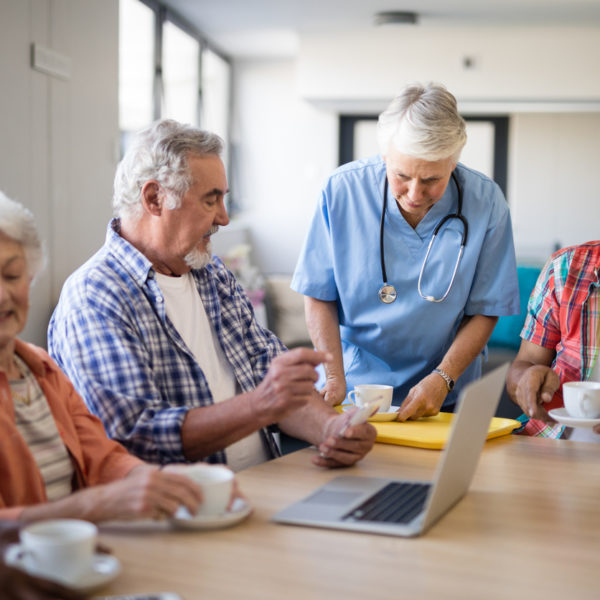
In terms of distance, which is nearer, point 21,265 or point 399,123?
point 21,265

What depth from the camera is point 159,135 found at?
170 cm

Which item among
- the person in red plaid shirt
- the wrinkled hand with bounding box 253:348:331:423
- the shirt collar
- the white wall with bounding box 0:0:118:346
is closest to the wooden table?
the wrinkled hand with bounding box 253:348:331:423

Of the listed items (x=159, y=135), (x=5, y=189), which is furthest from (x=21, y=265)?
(x=5, y=189)

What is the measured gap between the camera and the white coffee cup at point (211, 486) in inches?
43.5

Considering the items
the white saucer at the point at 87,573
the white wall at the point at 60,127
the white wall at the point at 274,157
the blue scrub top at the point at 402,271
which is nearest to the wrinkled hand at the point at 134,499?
the white saucer at the point at 87,573

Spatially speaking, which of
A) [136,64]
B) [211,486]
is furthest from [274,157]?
[211,486]

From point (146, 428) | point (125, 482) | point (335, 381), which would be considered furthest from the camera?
point (335, 381)

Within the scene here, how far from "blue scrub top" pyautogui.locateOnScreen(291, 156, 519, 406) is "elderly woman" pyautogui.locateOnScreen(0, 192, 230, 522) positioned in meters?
0.90

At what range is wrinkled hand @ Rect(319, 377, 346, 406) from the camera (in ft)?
6.39

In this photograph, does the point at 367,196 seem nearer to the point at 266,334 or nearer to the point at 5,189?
the point at 266,334

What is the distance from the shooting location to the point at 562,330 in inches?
79.5

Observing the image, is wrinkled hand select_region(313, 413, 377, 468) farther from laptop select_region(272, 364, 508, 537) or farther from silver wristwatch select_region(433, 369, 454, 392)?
silver wristwatch select_region(433, 369, 454, 392)

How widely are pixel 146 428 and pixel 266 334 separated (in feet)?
2.03

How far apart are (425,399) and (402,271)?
0.41 m
